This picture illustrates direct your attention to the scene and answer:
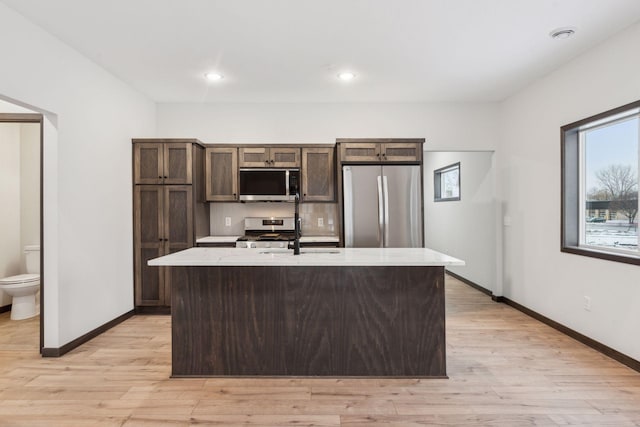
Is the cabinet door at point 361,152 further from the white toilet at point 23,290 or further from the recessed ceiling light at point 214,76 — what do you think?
the white toilet at point 23,290

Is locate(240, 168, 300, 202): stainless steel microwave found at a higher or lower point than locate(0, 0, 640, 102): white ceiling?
lower

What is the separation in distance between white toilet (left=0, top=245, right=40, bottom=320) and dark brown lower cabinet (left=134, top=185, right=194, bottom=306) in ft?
3.56

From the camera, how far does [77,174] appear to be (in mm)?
3314

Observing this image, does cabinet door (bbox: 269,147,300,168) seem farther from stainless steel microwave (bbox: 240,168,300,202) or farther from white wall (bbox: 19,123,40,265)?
white wall (bbox: 19,123,40,265)

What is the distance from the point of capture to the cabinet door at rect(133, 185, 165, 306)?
4.22 m

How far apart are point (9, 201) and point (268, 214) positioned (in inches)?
125

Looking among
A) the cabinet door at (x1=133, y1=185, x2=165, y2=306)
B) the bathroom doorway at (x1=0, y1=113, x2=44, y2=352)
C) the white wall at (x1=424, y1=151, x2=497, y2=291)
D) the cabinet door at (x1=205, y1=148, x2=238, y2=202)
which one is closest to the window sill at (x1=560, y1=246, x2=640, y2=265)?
the white wall at (x1=424, y1=151, x2=497, y2=291)

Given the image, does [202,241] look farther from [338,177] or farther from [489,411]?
[489,411]

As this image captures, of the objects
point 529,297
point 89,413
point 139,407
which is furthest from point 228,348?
point 529,297

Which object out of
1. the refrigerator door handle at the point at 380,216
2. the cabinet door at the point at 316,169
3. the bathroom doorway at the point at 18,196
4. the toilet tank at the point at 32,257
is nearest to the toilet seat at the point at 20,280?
the toilet tank at the point at 32,257

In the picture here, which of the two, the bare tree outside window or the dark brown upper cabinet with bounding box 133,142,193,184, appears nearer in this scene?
the bare tree outside window

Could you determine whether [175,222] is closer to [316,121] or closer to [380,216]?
[316,121]

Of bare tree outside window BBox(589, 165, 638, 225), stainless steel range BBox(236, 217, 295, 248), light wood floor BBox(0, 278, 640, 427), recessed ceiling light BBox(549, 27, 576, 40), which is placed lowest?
light wood floor BBox(0, 278, 640, 427)

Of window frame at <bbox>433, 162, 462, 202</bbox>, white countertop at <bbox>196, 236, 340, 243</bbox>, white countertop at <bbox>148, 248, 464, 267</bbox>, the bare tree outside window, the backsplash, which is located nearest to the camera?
white countertop at <bbox>148, 248, 464, 267</bbox>
